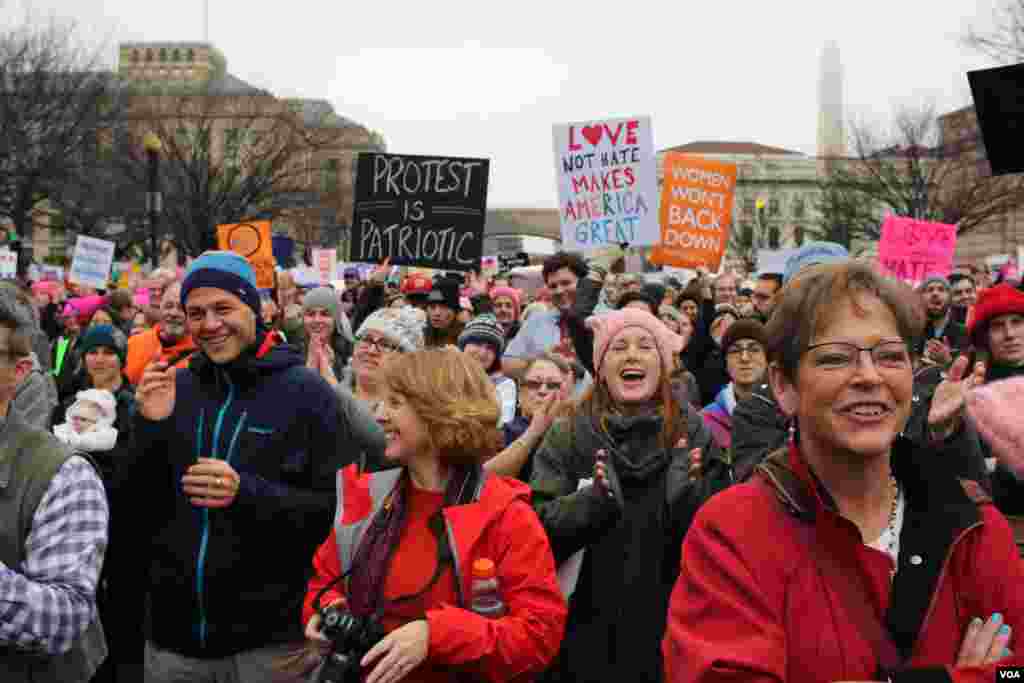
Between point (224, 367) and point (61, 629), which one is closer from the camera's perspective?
point (61, 629)

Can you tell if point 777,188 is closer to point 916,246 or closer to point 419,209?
point 916,246

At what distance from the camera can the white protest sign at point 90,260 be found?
51.2 feet

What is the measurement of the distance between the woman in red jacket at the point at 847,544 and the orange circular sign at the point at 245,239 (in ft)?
27.7

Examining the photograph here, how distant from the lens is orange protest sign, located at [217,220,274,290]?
32.6 ft

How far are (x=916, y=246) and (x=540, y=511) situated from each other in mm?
11128

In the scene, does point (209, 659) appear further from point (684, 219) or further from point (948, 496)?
point (684, 219)

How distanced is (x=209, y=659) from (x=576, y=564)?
3.95 ft

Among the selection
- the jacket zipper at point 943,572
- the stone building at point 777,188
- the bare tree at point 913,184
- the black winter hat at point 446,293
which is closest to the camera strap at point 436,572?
the jacket zipper at point 943,572

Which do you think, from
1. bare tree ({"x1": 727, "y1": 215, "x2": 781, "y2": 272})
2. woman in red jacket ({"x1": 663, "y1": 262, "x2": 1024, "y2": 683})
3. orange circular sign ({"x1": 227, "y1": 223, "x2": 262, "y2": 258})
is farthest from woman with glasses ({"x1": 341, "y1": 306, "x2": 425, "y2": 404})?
bare tree ({"x1": 727, "y1": 215, "x2": 781, "y2": 272})

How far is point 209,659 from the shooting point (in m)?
3.76

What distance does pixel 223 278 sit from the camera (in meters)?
4.14

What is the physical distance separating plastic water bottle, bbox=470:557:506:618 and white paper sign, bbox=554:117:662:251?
8545 mm

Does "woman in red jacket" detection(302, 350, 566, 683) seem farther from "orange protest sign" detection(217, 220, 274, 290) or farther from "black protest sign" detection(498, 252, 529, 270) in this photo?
"black protest sign" detection(498, 252, 529, 270)

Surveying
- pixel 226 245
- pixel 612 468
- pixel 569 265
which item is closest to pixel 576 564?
Answer: pixel 612 468
